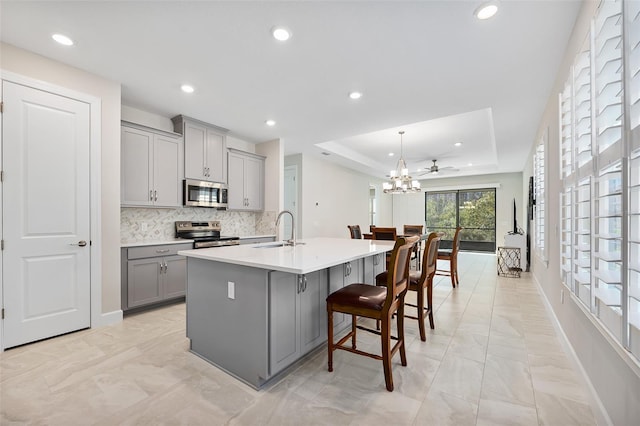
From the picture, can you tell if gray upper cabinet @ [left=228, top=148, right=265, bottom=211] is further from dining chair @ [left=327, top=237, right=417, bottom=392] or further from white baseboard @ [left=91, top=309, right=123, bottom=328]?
dining chair @ [left=327, top=237, right=417, bottom=392]

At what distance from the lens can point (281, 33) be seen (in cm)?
220

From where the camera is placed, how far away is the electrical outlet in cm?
195

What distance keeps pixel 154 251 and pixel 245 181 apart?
6.38ft

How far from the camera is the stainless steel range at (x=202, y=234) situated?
13.0 feet

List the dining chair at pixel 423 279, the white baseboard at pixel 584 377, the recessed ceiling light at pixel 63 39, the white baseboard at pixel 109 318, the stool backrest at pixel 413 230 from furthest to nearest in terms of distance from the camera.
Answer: the stool backrest at pixel 413 230, the white baseboard at pixel 109 318, the dining chair at pixel 423 279, the recessed ceiling light at pixel 63 39, the white baseboard at pixel 584 377

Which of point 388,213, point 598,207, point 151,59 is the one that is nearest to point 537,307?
point 598,207

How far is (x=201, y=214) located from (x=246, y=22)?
3.14 m

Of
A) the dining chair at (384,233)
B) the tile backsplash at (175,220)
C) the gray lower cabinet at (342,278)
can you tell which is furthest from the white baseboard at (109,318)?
the dining chair at (384,233)

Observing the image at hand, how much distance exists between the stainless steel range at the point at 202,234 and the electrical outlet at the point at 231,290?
211 centimetres

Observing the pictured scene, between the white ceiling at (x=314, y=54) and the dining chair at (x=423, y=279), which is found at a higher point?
the white ceiling at (x=314, y=54)

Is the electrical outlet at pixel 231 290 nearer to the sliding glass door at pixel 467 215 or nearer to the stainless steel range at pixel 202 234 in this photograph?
the stainless steel range at pixel 202 234

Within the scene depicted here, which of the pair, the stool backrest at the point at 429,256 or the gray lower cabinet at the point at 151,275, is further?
the gray lower cabinet at the point at 151,275

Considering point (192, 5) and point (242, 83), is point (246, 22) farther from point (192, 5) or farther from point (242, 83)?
point (242, 83)

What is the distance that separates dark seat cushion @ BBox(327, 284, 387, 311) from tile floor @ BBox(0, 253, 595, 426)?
1.72 feet
